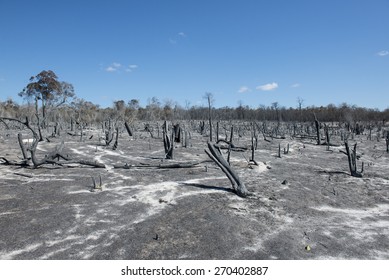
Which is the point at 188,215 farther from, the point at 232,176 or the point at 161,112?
the point at 161,112

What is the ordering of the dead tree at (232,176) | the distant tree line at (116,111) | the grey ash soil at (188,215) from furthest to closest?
the distant tree line at (116,111) < the dead tree at (232,176) < the grey ash soil at (188,215)

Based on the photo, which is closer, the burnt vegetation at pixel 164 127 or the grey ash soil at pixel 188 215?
the grey ash soil at pixel 188 215

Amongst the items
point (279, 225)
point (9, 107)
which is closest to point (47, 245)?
point (279, 225)

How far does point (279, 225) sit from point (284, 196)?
2950 millimetres

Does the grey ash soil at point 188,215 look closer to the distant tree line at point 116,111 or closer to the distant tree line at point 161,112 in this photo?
the distant tree line at point 116,111

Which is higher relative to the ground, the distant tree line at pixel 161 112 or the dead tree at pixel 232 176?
the distant tree line at pixel 161 112

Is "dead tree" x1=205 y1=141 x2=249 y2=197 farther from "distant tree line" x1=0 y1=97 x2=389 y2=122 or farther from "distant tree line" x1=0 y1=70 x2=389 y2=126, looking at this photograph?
"distant tree line" x1=0 y1=97 x2=389 y2=122

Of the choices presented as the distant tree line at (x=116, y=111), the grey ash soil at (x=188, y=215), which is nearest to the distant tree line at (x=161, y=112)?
the distant tree line at (x=116, y=111)

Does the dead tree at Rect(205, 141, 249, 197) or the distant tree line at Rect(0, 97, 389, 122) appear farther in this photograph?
the distant tree line at Rect(0, 97, 389, 122)

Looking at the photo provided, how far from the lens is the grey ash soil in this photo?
267 inches

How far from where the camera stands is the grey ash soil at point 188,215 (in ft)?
22.3

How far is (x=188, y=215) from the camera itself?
8.91m

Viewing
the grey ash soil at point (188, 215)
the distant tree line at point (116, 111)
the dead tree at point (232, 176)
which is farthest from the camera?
the distant tree line at point (116, 111)

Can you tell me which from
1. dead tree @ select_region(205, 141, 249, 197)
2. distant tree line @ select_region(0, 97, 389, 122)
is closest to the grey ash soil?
dead tree @ select_region(205, 141, 249, 197)
